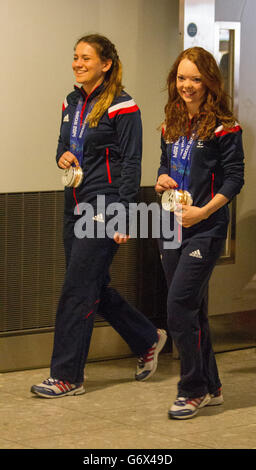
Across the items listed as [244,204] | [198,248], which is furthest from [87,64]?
[244,204]

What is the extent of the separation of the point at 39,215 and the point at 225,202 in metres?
1.43

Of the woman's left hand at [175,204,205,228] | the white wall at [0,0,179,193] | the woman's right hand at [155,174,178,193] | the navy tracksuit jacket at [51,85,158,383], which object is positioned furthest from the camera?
the white wall at [0,0,179,193]

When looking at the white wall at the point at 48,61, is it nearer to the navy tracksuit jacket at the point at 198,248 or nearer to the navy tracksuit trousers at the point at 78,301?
the navy tracksuit trousers at the point at 78,301

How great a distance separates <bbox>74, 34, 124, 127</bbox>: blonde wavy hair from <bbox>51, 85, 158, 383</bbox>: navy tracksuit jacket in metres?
0.03

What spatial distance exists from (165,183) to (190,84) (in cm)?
50

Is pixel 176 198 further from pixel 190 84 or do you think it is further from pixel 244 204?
pixel 244 204

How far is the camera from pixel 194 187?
15.8 feet

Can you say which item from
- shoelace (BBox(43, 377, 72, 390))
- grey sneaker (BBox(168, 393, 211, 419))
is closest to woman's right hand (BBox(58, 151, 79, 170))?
shoelace (BBox(43, 377, 72, 390))

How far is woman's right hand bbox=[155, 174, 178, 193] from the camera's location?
4.86 m

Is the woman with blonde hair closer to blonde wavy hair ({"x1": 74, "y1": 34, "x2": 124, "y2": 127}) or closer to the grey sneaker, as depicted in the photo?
blonde wavy hair ({"x1": 74, "y1": 34, "x2": 124, "y2": 127})

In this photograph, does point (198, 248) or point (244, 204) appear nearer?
point (198, 248)

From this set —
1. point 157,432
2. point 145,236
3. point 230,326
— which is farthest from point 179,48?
point 157,432

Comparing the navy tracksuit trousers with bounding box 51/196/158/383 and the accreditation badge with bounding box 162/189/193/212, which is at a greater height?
the accreditation badge with bounding box 162/189/193/212

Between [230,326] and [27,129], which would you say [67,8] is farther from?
[230,326]
